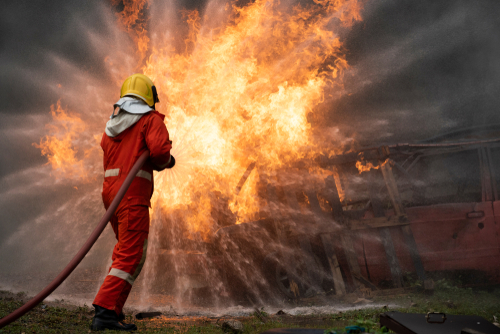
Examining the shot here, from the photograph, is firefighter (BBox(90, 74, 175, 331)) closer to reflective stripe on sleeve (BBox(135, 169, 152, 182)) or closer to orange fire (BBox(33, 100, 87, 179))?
reflective stripe on sleeve (BBox(135, 169, 152, 182))

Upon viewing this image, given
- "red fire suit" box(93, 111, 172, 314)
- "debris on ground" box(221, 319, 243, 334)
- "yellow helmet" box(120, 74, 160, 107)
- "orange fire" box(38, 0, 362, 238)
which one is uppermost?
"orange fire" box(38, 0, 362, 238)

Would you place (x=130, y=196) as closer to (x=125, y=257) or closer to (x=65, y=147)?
(x=125, y=257)

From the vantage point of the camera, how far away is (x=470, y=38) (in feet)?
27.1

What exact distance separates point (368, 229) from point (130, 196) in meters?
3.76

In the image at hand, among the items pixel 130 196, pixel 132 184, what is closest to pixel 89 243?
pixel 130 196

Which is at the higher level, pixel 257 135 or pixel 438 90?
pixel 438 90

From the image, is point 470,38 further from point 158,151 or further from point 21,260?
point 21,260

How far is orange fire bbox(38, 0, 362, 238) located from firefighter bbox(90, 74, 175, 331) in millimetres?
3259

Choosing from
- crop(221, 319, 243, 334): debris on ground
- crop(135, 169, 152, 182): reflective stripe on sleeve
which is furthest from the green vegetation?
crop(135, 169, 152, 182): reflective stripe on sleeve

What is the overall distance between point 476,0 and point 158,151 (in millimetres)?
9324

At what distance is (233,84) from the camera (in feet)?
25.6

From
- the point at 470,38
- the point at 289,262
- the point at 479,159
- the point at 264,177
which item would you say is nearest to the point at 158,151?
the point at 264,177

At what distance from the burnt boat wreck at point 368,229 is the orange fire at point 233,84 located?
1.39m

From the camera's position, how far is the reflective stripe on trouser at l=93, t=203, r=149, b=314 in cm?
316
